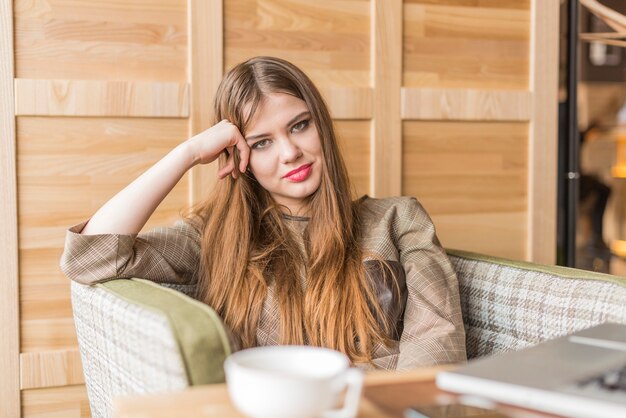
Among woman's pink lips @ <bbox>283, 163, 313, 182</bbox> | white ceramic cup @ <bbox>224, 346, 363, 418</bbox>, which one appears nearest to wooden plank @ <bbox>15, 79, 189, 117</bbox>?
woman's pink lips @ <bbox>283, 163, 313, 182</bbox>

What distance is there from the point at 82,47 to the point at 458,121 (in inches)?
37.4

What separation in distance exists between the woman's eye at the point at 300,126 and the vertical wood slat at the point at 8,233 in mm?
592

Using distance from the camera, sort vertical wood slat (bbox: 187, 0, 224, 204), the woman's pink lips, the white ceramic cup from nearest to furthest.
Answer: the white ceramic cup, the woman's pink lips, vertical wood slat (bbox: 187, 0, 224, 204)

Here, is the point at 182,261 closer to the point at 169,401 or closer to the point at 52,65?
the point at 52,65

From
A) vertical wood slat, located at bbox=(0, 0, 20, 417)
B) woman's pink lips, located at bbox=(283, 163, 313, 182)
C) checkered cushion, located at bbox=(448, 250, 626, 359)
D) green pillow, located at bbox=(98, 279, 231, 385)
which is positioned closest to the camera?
green pillow, located at bbox=(98, 279, 231, 385)

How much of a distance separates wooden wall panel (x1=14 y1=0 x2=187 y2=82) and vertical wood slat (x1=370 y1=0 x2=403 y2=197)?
18.9 inches

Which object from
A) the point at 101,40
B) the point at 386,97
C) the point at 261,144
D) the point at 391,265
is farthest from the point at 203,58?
the point at 391,265

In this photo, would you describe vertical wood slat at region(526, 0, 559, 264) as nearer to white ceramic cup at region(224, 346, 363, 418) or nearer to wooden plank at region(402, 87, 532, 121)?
wooden plank at region(402, 87, 532, 121)

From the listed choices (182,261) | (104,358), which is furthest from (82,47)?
(104,358)

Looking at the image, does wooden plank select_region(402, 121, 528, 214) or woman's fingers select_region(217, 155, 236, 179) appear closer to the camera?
woman's fingers select_region(217, 155, 236, 179)

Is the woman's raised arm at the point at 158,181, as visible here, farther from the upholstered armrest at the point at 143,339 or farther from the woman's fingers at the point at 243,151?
the upholstered armrest at the point at 143,339

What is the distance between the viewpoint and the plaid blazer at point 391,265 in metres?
1.28

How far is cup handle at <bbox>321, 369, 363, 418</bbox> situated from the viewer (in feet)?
2.20

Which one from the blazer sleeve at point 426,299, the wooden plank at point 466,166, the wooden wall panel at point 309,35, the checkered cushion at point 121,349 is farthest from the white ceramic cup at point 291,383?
the wooden plank at point 466,166
